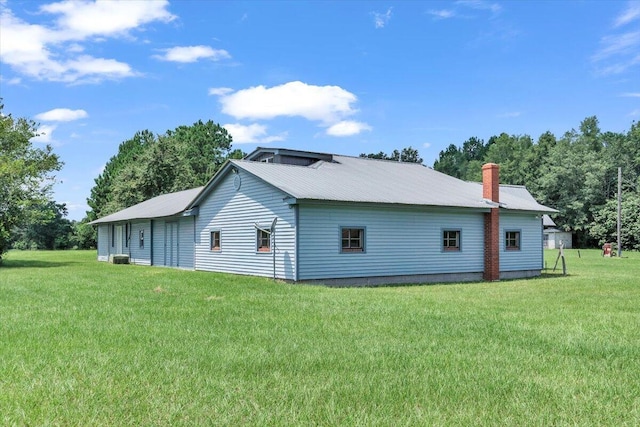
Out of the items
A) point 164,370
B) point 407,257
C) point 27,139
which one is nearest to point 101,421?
point 164,370

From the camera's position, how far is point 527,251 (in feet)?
80.3

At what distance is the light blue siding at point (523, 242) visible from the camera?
2356 cm

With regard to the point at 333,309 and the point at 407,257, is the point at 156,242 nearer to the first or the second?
the point at 407,257

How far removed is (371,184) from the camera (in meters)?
21.9

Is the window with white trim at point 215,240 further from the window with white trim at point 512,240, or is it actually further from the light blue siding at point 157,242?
the window with white trim at point 512,240

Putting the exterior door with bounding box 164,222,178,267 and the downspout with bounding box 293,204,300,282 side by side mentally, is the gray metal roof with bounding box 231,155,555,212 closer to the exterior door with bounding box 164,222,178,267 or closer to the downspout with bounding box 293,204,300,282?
the downspout with bounding box 293,204,300,282

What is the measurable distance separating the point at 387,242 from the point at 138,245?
58.7 feet

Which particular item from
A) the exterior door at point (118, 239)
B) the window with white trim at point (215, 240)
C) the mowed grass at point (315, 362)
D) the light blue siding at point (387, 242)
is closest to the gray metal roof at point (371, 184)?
the light blue siding at point (387, 242)

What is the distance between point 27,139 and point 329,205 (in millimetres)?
25299

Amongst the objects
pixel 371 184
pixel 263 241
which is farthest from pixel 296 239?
pixel 371 184

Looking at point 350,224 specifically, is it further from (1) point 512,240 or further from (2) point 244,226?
(1) point 512,240

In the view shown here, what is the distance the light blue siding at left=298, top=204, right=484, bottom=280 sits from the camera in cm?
1822

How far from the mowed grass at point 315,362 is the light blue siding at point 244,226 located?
207 inches

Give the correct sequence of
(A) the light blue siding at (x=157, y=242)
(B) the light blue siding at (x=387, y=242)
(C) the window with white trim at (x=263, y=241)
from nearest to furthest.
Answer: (B) the light blue siding at (x=387, y=242) < (C) the window with white trim at (x=263, y=241) < (A) the light blue siding at (x=157, y=242)
